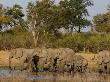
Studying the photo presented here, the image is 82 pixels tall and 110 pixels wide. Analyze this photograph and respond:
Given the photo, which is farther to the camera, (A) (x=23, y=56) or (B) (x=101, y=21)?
(B) (x=101, y=21)

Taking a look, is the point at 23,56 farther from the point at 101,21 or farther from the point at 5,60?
the point at 101,21

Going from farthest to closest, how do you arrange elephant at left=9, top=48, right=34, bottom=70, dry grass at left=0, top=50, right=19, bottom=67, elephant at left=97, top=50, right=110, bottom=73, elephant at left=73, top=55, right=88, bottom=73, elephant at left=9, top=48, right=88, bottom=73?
dry grass at left=0, top=50, right=19, bottom=67 → elephant at left=97, top=50, right=110, bottom=73 → elephant at left=73, top=55, right=88, bottom=73 → elephant at left=9, top=48, right=88, bottom=73 → elephant at left=9, top=48, right=34, bottom=70

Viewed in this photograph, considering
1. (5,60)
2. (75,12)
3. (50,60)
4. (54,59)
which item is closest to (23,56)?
(50,60)

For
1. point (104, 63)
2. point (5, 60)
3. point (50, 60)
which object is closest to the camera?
point (50, 60)

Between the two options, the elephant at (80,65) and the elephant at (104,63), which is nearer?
the elephant at (80,65)

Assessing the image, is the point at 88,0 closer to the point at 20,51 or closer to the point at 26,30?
the point at 26,30

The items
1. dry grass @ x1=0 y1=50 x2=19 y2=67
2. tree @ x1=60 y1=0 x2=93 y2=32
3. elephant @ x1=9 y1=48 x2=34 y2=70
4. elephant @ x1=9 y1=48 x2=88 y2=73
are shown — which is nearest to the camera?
elephant @ x1=9 y1=48 x2=34 y2=70

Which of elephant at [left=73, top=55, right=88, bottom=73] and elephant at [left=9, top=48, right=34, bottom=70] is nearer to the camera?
elephant at [left=9, top=48, right=34, bottom=70]

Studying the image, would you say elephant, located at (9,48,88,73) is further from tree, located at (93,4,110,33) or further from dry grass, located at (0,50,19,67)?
tree, located at (93,4,110,33)

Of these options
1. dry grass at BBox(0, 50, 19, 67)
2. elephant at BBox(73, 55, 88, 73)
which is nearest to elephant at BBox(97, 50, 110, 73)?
elephant at BBox(73, 55, 88, 73)

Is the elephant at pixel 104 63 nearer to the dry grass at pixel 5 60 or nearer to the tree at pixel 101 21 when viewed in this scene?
the dry grass at pixel 5 60

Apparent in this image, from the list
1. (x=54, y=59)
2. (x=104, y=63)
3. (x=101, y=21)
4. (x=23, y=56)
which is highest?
(x=101, y=21)

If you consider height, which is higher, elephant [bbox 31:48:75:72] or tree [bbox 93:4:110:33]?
tree [bbox 93:4:110:33]

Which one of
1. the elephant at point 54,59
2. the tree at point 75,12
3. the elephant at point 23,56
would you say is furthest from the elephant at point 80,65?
the tree at point 75,12
